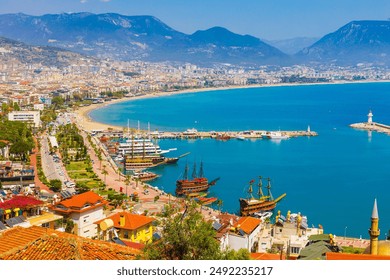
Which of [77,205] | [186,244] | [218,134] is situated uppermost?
[186,244]

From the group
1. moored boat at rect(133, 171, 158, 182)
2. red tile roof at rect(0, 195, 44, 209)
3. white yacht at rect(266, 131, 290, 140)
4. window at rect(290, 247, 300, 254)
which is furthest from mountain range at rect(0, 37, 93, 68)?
window at rect(290, 247, 300, 254)

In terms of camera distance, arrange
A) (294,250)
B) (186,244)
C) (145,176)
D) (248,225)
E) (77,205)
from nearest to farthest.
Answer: (186,244), (294,250), (77,205), (248,225), (145,176)

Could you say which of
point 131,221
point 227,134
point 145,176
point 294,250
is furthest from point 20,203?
point 227,134

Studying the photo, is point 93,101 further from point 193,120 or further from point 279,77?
point 279,77

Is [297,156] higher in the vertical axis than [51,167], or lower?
lower

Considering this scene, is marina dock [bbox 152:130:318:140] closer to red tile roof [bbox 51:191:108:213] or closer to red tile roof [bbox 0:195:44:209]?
red tile roof [bbox 51:191:108:213]

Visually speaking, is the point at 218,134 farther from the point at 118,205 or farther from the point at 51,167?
the point at 118,205

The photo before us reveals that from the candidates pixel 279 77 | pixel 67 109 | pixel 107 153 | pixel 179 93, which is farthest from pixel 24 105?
pixel 279 77
